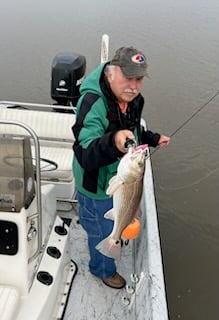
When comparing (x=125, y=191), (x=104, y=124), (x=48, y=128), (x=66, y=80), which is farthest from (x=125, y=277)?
(x=66, y=80)

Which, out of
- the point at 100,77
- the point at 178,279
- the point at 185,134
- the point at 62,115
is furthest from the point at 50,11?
the point at 100,77

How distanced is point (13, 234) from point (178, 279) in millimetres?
2052

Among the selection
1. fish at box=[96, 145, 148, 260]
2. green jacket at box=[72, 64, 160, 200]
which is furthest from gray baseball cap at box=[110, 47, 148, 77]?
fish at box=[96, 145, 148, 260]

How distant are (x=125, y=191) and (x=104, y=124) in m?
0.44

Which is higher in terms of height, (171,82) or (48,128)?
(48,128)

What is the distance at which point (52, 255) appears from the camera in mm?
2527

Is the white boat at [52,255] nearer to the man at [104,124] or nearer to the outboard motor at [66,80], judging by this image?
the man at [104,124]

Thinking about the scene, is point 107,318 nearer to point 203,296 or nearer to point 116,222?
point 116,222

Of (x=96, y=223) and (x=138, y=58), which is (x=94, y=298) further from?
(x=138, y=58)

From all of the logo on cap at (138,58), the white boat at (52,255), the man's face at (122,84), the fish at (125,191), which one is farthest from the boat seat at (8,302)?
the logo on cap at (138,58)

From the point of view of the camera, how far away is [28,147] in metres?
2.20

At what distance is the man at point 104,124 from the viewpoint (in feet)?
6.50

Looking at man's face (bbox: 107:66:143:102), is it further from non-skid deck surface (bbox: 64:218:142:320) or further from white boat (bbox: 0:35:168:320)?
non-skid deck surface (bbox: 64:218:142:320)

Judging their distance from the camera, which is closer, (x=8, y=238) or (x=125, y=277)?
(x=8, y=238)
